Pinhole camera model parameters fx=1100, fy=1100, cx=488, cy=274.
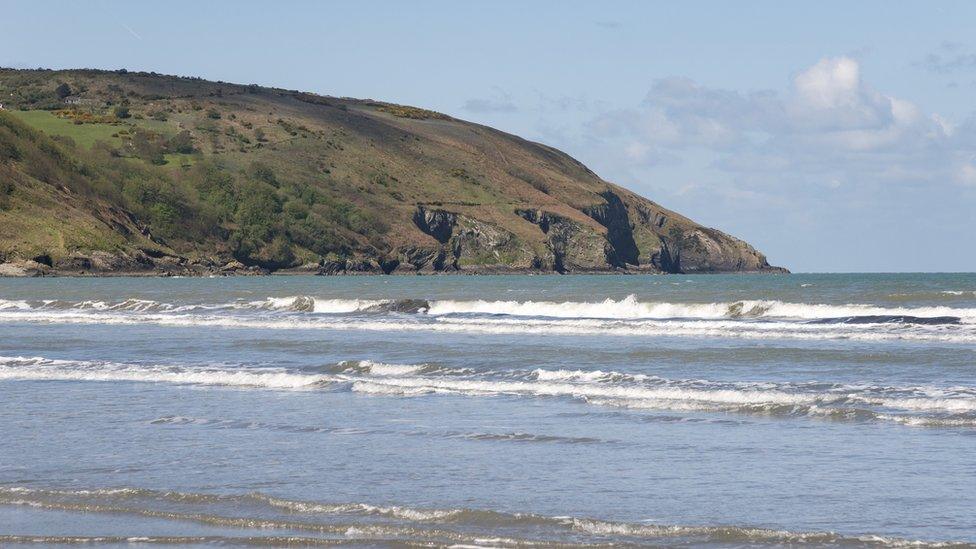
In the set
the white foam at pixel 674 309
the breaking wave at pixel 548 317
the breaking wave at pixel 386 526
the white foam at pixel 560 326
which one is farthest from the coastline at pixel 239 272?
the breaking wave at pixel 386 526

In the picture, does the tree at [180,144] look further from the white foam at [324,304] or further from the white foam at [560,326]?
the white foam at [560,326]

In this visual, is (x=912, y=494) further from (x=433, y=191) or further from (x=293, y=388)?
(x=433, y=191)

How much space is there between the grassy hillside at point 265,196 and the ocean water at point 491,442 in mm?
90090

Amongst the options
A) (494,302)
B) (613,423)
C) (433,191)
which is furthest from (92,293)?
(433,191)

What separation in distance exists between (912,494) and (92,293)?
2422 inches

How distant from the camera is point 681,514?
10656 mm

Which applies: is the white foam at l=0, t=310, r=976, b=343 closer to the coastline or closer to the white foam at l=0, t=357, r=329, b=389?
the white foam at l=0, t=357, r=329, b=389

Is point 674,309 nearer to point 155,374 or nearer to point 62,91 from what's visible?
point 155,374

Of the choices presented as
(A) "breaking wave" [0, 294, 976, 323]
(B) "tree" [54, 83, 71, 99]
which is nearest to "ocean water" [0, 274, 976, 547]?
(A) "breaking wave" [0, 294, 976, 323]

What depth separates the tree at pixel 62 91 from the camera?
186 metres

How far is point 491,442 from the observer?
14.7m

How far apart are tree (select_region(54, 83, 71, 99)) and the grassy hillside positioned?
0.26 metres

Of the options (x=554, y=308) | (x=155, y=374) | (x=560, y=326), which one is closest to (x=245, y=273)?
(x=554, y=308)

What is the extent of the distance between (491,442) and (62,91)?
621ft
